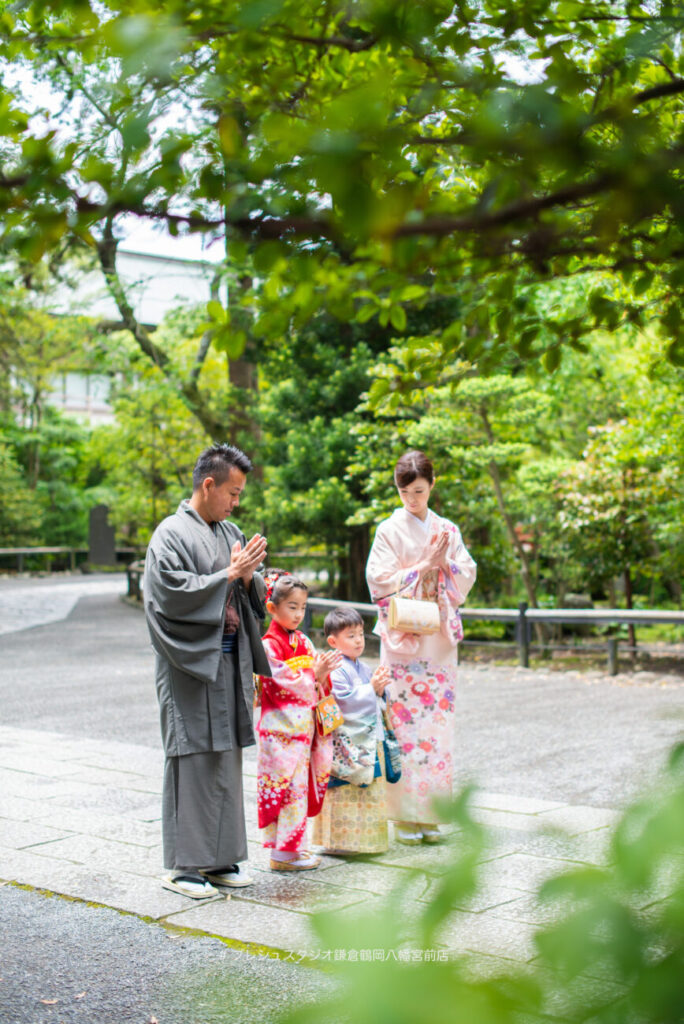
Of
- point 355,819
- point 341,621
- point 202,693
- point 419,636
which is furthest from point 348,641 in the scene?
point 202,693

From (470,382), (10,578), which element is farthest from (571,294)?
(10,578)

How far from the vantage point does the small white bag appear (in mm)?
5289

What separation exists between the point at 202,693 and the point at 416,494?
1.78m

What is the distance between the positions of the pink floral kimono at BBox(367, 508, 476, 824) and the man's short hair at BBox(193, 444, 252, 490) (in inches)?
49.8

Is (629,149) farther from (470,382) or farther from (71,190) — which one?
(470,382)

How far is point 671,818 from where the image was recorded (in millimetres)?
844

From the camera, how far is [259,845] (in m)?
5.20

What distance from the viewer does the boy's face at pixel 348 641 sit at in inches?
205

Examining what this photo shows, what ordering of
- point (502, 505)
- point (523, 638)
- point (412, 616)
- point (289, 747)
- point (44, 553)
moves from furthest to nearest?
point (44, 553), point (502, 505), point (523, 638), point (412, 616), point (289, 747)

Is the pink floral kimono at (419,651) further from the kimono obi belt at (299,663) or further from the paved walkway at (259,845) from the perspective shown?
the kimono obi belt at (299,663)

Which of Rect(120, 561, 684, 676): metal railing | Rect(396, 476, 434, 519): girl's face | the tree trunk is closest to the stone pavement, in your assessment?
Rect(396, 476, 434, 519): girl's face

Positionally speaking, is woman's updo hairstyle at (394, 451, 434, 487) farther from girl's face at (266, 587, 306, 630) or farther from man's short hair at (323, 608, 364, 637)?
girl's face at (266, 587, 306, 630)

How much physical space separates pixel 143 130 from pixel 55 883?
3.86 meters

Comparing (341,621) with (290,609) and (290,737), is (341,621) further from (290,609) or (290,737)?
(290,737)
